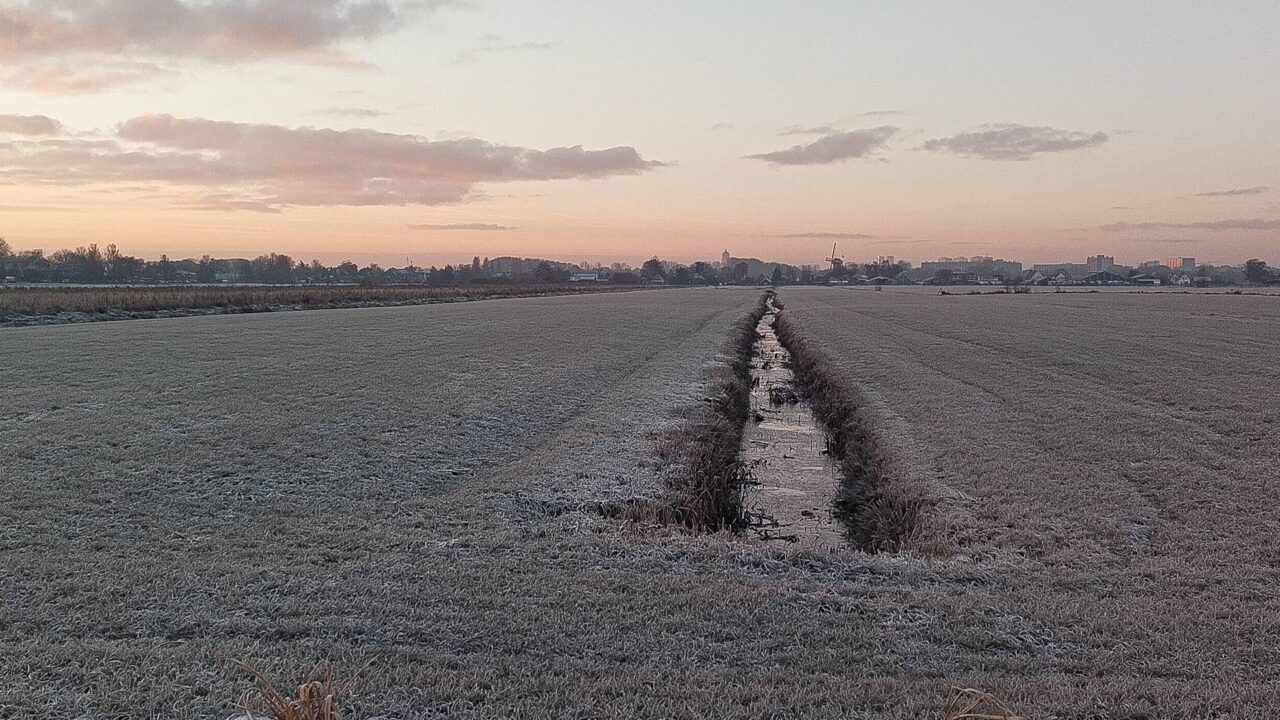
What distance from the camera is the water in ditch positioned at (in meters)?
9.96

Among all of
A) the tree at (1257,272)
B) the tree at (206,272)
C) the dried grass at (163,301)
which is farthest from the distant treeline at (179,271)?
the tree at (1257,272)

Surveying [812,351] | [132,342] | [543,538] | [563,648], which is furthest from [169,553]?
[812,351]

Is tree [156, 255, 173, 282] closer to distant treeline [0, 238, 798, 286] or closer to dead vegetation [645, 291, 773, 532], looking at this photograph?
distant treeline [0, 238, 798, 286]

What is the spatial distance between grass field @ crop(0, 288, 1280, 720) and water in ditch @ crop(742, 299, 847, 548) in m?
1.33

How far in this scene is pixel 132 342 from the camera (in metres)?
24.6

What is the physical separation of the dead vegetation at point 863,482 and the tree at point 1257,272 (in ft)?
719

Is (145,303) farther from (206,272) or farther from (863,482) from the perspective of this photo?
(206,272)

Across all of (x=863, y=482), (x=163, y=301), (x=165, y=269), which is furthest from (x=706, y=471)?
(x=165, y=269)

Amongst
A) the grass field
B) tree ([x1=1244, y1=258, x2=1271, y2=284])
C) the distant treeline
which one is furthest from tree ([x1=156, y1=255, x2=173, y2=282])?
tree ([x1=1244, y1=258, x2=1271, y2=284])

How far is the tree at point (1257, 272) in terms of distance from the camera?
18338 cm

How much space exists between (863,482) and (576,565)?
20.6 ft

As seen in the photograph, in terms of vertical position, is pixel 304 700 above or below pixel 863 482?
above

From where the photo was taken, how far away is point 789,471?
13.1 m

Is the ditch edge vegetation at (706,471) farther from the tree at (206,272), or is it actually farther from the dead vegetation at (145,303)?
the tree at (206,272)
